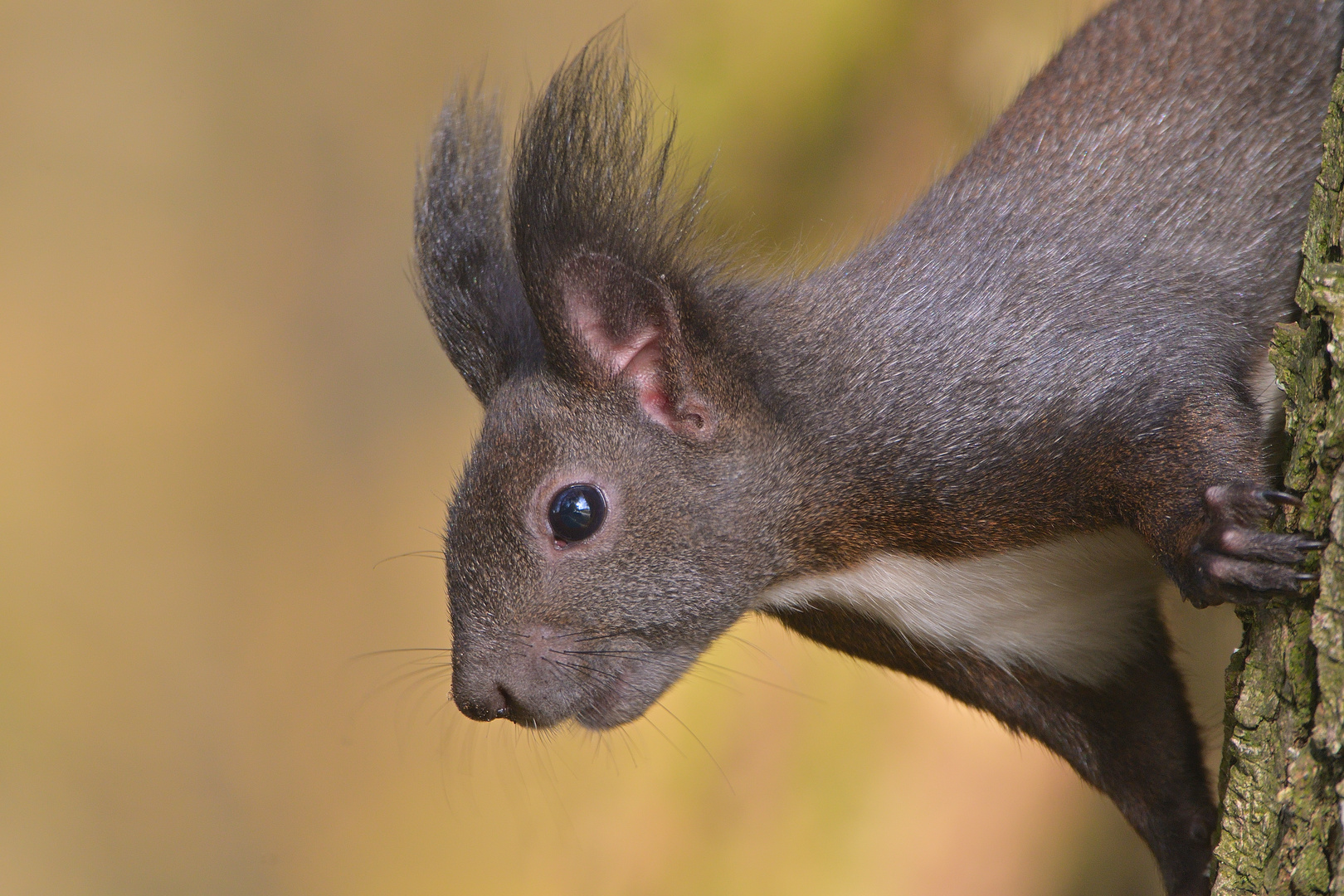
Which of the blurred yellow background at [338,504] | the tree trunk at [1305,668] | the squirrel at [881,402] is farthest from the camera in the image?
the blurred yellow background at [338,504]

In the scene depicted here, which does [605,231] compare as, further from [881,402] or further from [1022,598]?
[1022,598]

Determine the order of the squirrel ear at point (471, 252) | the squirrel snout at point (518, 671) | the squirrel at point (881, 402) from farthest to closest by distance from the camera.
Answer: the squirrel ear at point (471, 252) < the squirrel snout at point (518, 671) < the squirrel at point (881, 402)

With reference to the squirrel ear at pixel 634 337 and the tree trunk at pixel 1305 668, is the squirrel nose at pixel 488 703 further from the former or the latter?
the tree trunk at pixel 1305 668

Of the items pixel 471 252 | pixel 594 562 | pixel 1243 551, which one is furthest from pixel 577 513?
pixel 1243 551

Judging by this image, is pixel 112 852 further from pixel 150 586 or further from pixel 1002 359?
pixel 1002 359

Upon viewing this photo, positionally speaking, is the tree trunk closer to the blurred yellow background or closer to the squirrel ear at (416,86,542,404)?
the blurred yellow background

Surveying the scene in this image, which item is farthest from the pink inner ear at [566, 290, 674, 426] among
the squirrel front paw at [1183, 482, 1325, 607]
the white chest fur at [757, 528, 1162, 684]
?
the squirrel front paw at [1183, 482, 1325, 607]

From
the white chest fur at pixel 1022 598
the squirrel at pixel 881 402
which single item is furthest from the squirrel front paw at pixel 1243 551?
the white chest fur at pixel 1022 598
